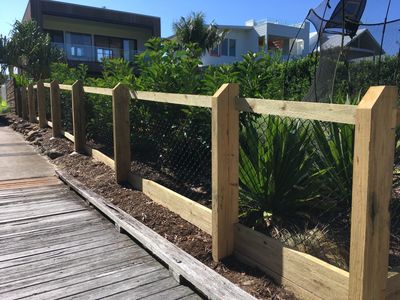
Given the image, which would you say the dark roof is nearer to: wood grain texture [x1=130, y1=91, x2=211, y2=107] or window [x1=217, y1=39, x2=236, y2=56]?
window [x1=217, y1=39, x2=236, y2=56]

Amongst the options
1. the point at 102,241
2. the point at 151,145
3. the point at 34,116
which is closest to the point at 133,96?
the point at 151,145

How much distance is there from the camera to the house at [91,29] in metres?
29.3

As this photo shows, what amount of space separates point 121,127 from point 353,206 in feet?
12.6

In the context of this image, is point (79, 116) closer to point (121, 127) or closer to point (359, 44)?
point (121, 127)

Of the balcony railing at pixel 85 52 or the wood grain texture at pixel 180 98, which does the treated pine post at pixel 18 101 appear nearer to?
the balcony railing at pixel 85 52

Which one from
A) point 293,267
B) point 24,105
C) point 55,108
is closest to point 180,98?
point 293,267

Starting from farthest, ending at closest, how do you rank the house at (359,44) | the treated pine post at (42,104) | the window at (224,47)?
1. the window at (224,47)
2. the treated pine post at (42,104)
3. the house at (359,44)

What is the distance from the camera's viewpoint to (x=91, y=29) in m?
32.5

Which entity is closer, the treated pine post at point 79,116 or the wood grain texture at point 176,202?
the wood grain texture at point 176,202

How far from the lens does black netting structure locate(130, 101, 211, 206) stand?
518 centimetres

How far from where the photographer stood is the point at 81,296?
304 cm

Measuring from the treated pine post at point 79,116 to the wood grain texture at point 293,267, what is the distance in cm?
507

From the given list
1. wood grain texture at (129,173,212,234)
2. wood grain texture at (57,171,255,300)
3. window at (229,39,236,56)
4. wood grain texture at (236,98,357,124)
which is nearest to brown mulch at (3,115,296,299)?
wood grain texture at (129,173,212,234)

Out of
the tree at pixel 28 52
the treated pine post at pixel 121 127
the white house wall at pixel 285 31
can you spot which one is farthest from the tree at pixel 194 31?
the treated pine post at pixel 121 127
